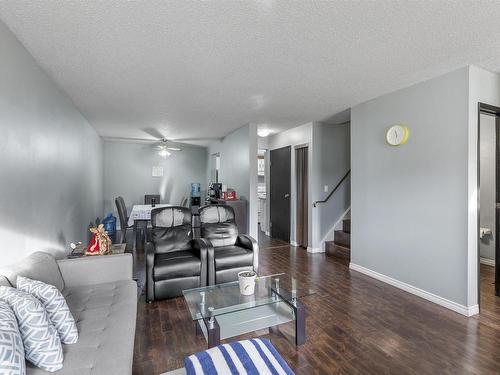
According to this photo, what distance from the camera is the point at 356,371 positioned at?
5.93ft

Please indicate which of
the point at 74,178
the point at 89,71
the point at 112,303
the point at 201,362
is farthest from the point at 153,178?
the point at 201,362

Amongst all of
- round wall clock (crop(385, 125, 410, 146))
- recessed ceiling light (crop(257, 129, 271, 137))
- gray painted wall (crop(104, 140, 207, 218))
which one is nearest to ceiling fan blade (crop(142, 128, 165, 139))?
gray painted wall (crop(104, 140, 207, 218))

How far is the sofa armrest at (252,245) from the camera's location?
130 inches

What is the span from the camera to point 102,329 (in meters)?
1.54

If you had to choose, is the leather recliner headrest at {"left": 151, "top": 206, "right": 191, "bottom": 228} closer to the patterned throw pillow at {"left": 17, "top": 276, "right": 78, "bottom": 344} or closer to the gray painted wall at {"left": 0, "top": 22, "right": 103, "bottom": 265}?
the gray painted wall at {"left": 0, "top": 22, "right": 103, "bottom": 265}

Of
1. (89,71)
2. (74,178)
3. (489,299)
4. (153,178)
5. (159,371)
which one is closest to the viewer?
(159,371)

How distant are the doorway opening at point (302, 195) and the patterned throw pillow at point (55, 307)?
169 inches

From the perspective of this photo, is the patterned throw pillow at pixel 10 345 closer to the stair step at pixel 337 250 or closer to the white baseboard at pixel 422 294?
the white baseboard at pixel 422 294

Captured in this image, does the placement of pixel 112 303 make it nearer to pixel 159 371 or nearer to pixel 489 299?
pixel 159 371

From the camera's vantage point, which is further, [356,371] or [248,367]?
[356,371]

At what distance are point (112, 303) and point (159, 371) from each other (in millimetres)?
573

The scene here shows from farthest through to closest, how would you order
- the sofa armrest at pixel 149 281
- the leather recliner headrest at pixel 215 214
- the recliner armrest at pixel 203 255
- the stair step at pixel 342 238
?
the stair step at pixel 342 238 → the leather recliner headrest at pixel 215 214 → the recliner armrest at pixel 203 255 → the sofa armrest at pixel 149 281

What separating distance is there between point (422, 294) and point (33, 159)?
13.8ft

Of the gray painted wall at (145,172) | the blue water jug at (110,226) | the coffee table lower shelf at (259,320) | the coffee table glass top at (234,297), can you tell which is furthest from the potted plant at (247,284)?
the gray painted wall at (145,172)
